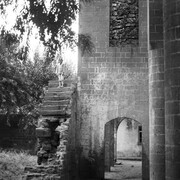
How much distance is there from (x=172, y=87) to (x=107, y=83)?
7472 millimetres

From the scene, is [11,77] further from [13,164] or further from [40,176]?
[13,164]

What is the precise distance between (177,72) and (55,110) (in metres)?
6.34

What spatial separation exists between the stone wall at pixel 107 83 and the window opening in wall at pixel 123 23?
0.21m

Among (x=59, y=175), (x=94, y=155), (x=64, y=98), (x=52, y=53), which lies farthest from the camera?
(x=94, y=155)

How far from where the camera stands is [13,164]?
13.3 metres

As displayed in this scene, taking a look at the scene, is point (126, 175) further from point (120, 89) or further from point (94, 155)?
point (120, 89)

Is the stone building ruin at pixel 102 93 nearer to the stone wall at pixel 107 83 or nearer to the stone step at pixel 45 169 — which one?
the stone wall at pixel 107 83

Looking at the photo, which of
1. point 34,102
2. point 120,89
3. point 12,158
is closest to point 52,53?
point 120,89

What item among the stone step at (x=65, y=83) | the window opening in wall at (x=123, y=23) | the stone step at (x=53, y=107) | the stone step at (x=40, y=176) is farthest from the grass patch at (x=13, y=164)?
the window opening in wall at (x=123, y=23)

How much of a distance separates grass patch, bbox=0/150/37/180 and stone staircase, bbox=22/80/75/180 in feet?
3.87

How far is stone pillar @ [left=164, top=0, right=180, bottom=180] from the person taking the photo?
21.4 feet

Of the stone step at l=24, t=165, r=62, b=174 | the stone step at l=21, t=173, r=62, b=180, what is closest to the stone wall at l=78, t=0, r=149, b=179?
the stone step at l=24, t=165, r=62, b=174

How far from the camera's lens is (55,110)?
12281 mm

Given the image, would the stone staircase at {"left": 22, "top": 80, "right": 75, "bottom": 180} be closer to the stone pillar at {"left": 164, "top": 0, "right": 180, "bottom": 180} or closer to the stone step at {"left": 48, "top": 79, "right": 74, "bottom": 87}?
the stone step at {"left": 48, "top": 79, "right": 74, "bottom": 87}
